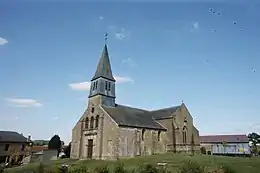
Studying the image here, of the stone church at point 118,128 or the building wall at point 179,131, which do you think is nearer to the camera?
the stone church at point 118,128

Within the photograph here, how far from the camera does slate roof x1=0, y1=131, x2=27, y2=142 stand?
4942 centimetres

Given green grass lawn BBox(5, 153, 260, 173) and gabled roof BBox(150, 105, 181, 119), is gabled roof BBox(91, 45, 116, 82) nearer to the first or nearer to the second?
gabled roof BBox(150, 105, 181, 119)

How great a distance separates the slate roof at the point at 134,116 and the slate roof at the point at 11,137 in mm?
26219

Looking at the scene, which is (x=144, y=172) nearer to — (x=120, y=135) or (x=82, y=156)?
(x=120, y=135)

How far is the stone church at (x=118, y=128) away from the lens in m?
35.1

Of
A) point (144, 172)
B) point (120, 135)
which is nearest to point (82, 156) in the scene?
point (120, 135)

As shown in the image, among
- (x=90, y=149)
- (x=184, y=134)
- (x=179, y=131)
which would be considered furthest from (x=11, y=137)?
(x=184, y=134)

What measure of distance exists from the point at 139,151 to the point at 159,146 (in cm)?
560

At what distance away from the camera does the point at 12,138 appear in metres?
51.2

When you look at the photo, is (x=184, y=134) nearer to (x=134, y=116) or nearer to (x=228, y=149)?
(x=134, y=116)

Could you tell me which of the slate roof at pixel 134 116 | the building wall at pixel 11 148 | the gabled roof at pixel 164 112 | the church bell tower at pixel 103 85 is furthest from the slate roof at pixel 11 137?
the gabled roof at pixel 164 112

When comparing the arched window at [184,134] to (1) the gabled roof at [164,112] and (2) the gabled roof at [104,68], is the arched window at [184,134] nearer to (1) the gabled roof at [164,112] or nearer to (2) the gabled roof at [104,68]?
(1) the gabled roof at [164,112]

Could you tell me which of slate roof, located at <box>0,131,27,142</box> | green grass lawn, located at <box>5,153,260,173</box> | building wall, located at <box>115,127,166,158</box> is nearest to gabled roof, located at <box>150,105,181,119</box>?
building wall, located at <box>115,127,166,158</box>

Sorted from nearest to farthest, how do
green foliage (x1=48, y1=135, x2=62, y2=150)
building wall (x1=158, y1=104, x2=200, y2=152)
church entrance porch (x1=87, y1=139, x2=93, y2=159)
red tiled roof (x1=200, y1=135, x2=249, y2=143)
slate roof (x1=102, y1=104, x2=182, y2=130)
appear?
slate roof (x1=102, y1=104, x2=182, y2=130) < church entrance porch (x1=87, y1=139, x2=93, y2=159) < building wall (x1=158, y1=104, x2=200, y2=152) < green foliage (x1=48, y1=135, x2=62, y2=150) < red tiled roof (x1=200, y1=135, x2=249, y2=143)
